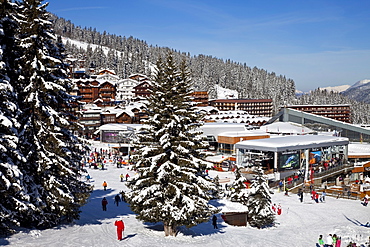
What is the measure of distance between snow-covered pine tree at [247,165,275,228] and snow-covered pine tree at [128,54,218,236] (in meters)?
7.82

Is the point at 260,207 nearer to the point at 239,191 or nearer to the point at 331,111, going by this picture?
the point at 239,191

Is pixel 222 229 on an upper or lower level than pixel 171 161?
lower

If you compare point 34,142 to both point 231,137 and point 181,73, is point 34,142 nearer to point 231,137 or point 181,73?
point 181,73

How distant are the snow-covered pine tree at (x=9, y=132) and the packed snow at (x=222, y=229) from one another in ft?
3.95

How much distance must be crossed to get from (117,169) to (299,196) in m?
21.1

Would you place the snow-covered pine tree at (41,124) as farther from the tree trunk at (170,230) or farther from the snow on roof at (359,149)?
the snow on roof at (359,149)

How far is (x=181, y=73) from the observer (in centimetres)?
1884

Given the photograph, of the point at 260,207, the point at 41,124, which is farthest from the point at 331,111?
the point at 41,124

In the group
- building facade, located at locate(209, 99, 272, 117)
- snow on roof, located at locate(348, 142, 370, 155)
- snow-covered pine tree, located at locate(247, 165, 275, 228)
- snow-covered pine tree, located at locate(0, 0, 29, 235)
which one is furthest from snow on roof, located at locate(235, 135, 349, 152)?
building facade, located at locate(209, 99, 272, 117)

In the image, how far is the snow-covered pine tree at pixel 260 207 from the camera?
84.6ft

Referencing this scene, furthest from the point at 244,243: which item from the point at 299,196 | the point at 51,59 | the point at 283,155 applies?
the point at 283,155

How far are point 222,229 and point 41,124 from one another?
1215 centimetres

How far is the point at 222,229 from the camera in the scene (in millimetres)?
23062

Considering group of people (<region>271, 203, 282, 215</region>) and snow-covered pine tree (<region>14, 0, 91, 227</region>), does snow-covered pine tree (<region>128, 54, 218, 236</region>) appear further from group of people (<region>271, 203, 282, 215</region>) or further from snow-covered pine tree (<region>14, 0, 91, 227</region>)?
group of people (<region>271, 203, 282, 215</region>)
